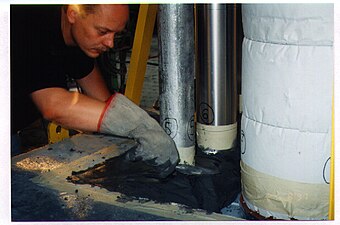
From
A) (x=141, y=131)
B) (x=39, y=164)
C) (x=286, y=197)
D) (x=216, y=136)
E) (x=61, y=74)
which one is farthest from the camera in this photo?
(x=216, y=136)

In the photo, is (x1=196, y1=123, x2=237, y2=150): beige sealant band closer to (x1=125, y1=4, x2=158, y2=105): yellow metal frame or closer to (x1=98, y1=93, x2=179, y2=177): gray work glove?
(x1=98, y1=93, x2=179, y2=177): gray work glove

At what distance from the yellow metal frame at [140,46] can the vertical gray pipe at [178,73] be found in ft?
1.99

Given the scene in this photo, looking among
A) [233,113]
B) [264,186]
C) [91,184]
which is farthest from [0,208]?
[233,113]

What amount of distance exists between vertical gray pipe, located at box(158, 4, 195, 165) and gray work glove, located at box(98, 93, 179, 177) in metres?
0.13

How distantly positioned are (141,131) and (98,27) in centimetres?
44

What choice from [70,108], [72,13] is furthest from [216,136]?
[72,13]

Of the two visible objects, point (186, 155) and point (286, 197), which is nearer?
point (286, 197)

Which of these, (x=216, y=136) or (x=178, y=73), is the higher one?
(x=178, y=73)

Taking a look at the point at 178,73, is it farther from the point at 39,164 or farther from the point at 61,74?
the point at 39,164

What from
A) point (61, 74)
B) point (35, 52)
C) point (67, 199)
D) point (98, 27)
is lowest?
point (67, 199)

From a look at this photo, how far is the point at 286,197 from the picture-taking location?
2104 millimetres

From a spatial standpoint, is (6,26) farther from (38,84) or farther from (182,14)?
(182,14)

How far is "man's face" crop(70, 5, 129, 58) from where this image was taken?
7.20 feet
